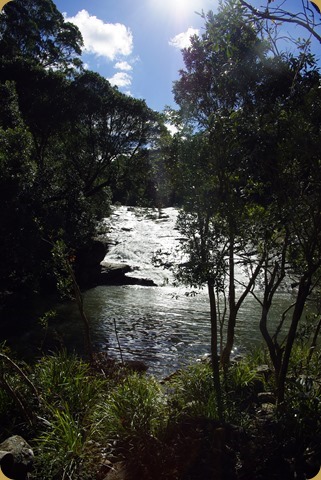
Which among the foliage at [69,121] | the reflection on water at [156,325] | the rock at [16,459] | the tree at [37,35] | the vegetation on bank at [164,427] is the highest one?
the tree at [37,35]

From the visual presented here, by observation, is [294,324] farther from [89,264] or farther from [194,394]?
[89,264]

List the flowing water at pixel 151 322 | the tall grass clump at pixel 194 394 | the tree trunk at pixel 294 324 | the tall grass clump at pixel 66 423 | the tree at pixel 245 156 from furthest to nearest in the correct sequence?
the flowing water at pixel 151 322
the tall grass clump at pixel 194 394
the tree trunk at pixel 294 324
the tall grass clump at pixel 66 423
the tree at pixel 245 156

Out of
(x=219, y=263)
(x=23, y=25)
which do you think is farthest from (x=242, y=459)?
(x=23, y=25)

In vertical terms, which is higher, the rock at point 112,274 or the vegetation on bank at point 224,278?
the vegetation on bank at point 224,278

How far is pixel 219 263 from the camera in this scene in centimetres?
425

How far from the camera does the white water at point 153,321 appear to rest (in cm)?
1009

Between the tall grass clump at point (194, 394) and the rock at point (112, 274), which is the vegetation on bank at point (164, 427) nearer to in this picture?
the tall grass clump at point (194, 394)

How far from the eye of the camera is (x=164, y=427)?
4305mm

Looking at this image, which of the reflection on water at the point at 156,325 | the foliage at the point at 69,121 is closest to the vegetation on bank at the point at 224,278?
the reflection on water at the point at 156,325

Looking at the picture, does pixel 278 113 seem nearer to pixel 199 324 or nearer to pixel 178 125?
pixel 178 125

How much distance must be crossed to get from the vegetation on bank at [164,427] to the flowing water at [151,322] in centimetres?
135

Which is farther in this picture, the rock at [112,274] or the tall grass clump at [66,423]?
the rock at [112,274]

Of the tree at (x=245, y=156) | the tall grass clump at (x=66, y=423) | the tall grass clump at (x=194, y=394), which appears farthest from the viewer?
the tall grass clump at (x=194, y=394)

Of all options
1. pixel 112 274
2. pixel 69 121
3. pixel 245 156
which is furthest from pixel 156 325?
pixel 69 121
